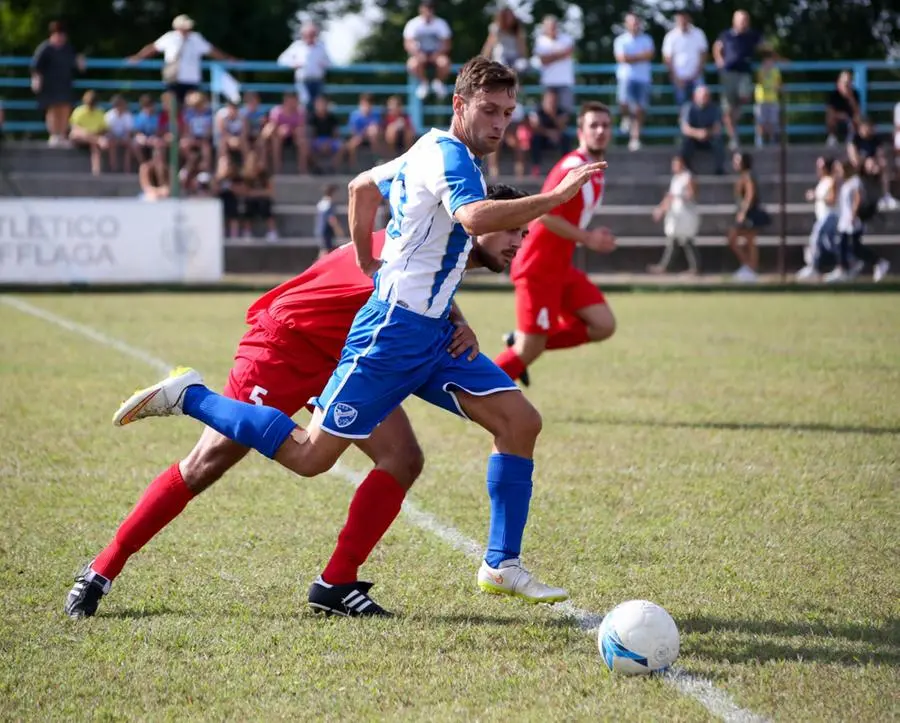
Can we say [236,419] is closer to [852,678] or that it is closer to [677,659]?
[677,659]

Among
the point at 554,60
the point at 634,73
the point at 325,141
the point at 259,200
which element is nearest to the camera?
the point at 259,200

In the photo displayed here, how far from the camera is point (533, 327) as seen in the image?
9.03 metres

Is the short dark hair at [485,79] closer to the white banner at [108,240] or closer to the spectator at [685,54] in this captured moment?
the white banner at [108,240]

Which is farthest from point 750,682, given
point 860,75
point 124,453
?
point 860,75

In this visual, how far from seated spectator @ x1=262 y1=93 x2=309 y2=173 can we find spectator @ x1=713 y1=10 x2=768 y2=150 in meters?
7.80

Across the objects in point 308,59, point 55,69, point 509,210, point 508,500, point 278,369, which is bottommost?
point 508,500

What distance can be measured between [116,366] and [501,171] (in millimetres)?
14714

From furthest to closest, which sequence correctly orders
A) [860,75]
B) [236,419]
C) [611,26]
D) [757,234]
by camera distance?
1. [611,26]
2. [860,75]
3. [757,234]
4. [236,419]

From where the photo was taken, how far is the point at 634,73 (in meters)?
24.3

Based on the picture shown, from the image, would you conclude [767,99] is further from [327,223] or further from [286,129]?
[286,129]

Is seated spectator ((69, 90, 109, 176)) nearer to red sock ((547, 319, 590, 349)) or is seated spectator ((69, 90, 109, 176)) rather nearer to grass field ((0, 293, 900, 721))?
grass field ((0, 293, 900, 721))

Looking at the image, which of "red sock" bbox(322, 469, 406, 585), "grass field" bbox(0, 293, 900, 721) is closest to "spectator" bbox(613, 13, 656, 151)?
"grass field" bbox(0, 293, 900, 721)

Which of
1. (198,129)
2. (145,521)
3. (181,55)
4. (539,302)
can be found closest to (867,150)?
(198,129)

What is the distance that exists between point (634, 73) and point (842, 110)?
4.44 metres
